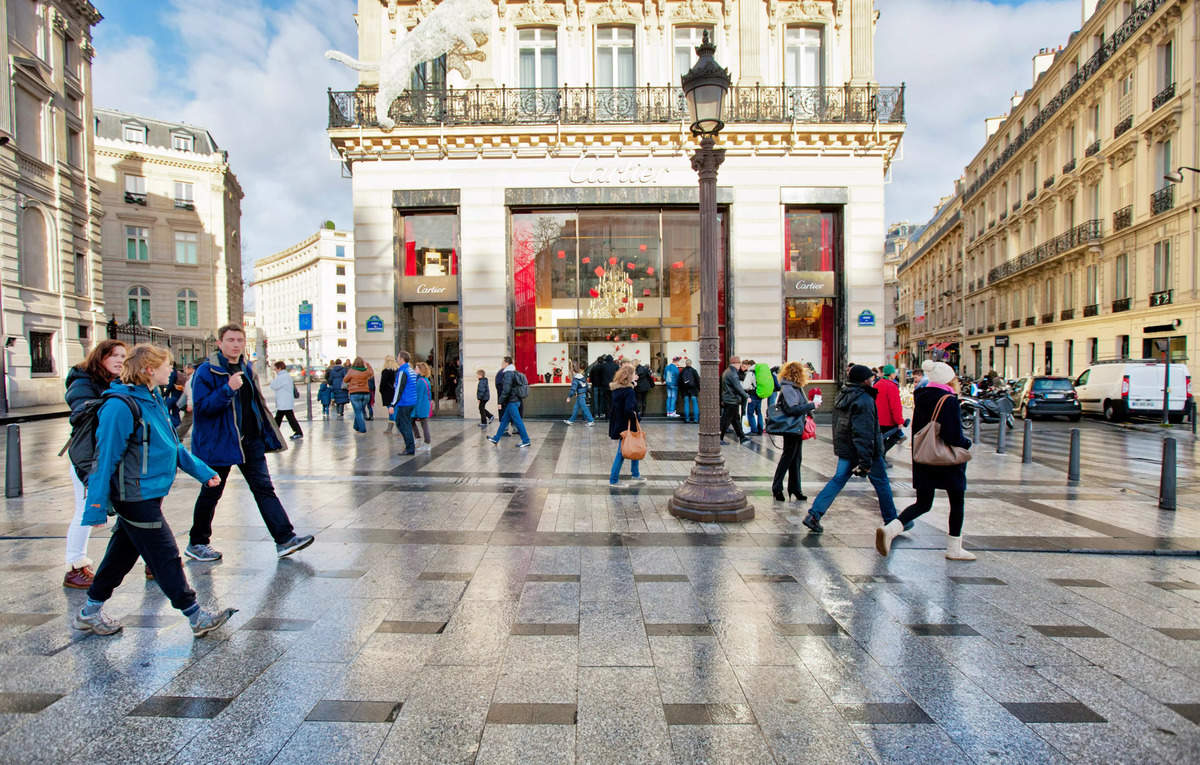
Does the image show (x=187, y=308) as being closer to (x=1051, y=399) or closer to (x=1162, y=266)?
(x=1051, y=399)

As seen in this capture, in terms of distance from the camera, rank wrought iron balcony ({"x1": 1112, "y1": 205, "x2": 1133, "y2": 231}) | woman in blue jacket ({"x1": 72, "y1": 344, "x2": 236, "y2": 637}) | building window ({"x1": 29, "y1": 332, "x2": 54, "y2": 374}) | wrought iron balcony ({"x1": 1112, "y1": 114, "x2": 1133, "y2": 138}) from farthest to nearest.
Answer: wrought iron balcony ({"x1": 1112, "y1": 205, "x2": 1133, "y2": 231}) → wrought iron balcony ({"x1": 1112, "y1": 114, "x2": 1133, "y2": 138}) → building window ({"x1": 29, "y1": 332, "x2": 54, "y2": 374}) → woman in blue jacket ({"x1": 72, "y1": 344, "x2": 236, "y2": 637})

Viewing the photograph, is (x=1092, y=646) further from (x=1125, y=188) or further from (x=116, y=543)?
(x=1125, y=188)

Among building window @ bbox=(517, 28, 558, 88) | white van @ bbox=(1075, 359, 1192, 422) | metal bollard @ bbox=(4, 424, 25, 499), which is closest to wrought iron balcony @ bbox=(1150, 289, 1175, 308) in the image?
white van @ bbox=(1075, 359, 1192, 422)

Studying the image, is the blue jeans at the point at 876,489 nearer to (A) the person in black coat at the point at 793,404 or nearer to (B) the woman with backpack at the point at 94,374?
(A) the person in black coat at the point at 793,404

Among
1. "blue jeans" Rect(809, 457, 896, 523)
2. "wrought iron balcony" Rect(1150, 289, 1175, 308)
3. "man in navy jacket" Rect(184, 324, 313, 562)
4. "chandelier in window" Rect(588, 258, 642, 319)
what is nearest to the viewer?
"man in navy jacket" Rect(184, 324, 313, 562)

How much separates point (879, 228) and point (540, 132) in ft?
32.3

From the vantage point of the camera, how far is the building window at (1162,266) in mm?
26688

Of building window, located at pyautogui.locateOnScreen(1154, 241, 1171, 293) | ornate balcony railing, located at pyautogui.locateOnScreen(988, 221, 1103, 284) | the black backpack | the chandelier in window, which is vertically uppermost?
ornate balcony railing, located at pyautogui.locateOnScreen(988, 221, 1103, 284)

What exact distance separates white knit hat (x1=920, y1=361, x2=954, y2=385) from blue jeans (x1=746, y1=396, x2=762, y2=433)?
8829mm

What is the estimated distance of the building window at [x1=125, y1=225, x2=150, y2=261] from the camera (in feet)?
143

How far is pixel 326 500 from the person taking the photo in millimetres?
7594

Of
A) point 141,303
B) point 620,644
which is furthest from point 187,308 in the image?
point 620,644

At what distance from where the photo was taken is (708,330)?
6742 mm

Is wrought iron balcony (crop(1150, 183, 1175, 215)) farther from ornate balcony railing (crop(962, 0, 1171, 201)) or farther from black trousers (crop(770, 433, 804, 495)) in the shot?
black trousers (crop(770, 433, 804, 495))
